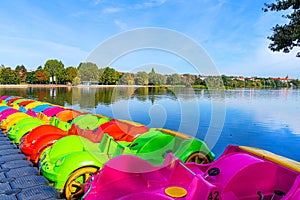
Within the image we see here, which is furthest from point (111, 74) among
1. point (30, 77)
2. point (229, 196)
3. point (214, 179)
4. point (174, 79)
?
point (30, 77)

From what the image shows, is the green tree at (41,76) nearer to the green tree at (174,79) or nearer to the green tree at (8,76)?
the green tree at (8,76)

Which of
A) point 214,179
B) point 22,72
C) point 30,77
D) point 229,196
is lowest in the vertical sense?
point 229,196

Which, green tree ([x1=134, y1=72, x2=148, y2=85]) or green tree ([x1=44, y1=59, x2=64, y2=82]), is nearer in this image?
A: green tree ([x1=134, y1=72, x2=148, y2=85])

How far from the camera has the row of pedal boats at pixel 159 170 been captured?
3082 millimetres

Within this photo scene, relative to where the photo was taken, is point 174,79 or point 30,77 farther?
point 30,77

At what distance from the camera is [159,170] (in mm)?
3723

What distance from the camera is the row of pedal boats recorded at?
10.1 ft

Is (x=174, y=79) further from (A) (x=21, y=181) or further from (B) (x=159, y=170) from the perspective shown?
(A) (x=21, y=181)

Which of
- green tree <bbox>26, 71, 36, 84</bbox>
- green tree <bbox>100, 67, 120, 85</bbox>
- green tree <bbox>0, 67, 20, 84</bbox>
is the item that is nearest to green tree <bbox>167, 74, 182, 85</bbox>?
green tree <bbox>100, 67, 120, 85</bbox>

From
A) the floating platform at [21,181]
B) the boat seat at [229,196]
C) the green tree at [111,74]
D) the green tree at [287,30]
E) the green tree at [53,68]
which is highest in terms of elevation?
the green tree at [53,68]

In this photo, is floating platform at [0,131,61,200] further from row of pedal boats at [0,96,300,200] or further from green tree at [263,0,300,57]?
green tree at [263,0,300,57]

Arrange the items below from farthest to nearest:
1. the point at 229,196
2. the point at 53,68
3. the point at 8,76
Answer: the point at 53,68, the point at 8,76, the point at 229,196

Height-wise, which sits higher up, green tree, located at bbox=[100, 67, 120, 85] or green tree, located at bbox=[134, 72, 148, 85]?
green tree, located at bbox=[100, 67, 120, 85]

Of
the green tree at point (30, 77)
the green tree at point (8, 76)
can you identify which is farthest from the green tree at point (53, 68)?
the green tree at point (8, 76)
